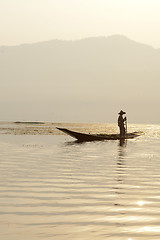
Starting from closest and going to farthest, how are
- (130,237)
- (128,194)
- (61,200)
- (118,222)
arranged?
(130,237), (118,222), (61,200), (128,194)

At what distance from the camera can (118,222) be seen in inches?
270

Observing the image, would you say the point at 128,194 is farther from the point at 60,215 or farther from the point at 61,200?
the point at 60,215

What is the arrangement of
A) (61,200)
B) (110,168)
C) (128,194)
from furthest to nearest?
(110,168)
(128,194)
(61,200)

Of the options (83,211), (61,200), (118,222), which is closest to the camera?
(118,222)

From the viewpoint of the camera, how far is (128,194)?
950cm

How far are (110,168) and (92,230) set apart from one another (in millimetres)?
8438

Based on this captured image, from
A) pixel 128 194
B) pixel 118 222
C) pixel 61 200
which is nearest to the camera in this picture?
pixel 118 222

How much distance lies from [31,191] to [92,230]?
11.5ft

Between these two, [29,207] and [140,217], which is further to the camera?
[29,207]

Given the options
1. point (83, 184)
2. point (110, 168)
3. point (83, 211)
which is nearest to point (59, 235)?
point (83, 211)

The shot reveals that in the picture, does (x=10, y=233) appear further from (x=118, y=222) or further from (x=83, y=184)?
(x=83, y=184)

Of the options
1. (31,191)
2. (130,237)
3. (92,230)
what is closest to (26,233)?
(92,230)

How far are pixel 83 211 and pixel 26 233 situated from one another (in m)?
1.81

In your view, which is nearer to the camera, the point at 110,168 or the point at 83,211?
the point at 83,211
